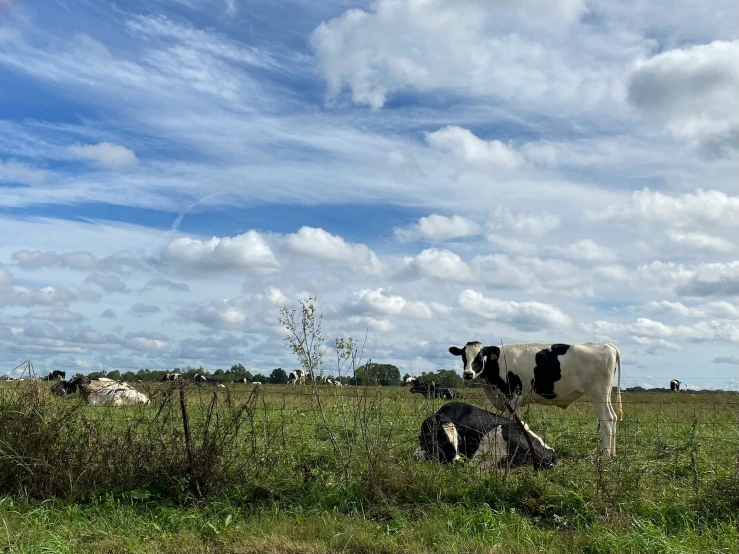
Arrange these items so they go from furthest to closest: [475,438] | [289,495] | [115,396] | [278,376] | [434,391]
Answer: [278,376] < [115,396] < [434,391] < [475,438] < [289,495]

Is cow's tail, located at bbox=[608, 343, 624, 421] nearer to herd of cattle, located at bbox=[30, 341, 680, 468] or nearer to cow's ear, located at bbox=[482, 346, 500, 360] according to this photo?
herd of cattle, located at bbox=[30, 341, 680, 468]

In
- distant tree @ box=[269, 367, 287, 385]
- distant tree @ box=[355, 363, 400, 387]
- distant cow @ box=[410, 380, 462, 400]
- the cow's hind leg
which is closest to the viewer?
distant tree @ box=[355, 363, 400, 387]

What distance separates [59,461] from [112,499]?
2.94ft

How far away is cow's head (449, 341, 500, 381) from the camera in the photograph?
45.0 ft

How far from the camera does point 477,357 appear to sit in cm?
1386

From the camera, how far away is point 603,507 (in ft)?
24.2

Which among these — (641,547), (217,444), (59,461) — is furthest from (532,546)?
(59,461)

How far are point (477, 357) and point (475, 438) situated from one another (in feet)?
13.4

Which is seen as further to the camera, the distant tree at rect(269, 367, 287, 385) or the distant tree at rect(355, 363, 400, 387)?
the distant tree at rect(269, 367, 287, 385)

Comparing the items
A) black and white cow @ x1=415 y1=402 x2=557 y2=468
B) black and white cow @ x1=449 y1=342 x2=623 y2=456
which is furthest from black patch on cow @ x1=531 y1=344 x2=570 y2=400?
black and white cow @ x1=415 y1=402 x2=557 y2=468

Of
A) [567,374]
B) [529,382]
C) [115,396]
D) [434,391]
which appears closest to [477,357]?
[529,382]

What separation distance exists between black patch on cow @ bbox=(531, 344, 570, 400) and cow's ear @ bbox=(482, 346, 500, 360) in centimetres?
96

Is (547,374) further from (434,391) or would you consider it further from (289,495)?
(289,495)

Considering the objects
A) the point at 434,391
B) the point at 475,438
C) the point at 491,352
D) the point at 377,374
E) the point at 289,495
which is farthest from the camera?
the point at 491,352
